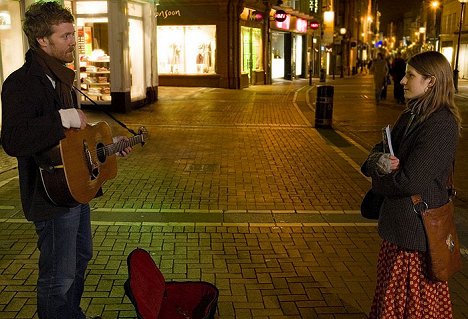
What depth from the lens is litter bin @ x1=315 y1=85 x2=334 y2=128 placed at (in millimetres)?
12938

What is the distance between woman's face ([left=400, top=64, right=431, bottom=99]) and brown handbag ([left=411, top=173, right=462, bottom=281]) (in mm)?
583

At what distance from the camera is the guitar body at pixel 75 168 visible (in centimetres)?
273

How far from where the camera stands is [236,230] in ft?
18.5

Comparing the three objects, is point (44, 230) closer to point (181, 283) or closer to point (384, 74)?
point (181, 283)

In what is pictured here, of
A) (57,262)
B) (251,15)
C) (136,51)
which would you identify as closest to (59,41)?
(57,262)

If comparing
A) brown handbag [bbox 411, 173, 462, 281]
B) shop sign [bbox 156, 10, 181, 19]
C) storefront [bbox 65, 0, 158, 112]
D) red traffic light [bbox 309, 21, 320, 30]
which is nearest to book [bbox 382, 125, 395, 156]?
brown handbag [bbox 411, 173, 462, 281]

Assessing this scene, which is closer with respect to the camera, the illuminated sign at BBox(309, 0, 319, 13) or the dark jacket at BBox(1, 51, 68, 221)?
the dark jacket at BBox(1, 51, 68, 221)

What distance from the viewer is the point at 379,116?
637 inches

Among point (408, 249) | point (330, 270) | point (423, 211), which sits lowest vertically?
point (330, 270)

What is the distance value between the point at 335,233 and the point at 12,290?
10.7 ft

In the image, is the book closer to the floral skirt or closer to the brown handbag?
the brown handbag

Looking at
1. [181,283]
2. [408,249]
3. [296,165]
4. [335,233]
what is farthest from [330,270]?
[296,165]

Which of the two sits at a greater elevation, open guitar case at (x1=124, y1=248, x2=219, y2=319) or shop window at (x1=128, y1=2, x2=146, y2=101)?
shop window at (x1=128, y1=2, x2=146, y2=101)

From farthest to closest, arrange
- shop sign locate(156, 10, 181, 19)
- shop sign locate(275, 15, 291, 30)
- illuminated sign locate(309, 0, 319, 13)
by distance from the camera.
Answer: illuminated sign locate(309, 0, 319, 13)
shop sign locate(275, 15, 291, 30)
shop sign locate(156, 10, 181, 19)
